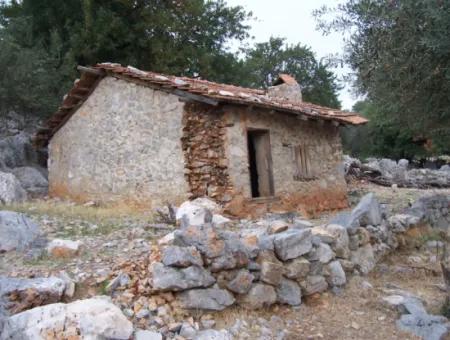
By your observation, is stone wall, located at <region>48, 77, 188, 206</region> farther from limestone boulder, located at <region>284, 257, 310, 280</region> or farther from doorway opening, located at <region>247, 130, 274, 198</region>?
limestone boulder, located at <region>284, 257, 310, 280</region>

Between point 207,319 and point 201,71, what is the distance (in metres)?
15.4

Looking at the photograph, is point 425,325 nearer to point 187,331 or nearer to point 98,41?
point 187,331

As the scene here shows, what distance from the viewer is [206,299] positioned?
181 inches

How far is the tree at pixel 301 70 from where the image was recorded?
3331cm

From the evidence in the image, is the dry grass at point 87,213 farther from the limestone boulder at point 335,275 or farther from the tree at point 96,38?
the tree at point 96,38

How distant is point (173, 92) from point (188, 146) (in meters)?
1.17

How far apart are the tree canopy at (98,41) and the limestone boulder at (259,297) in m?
12.1

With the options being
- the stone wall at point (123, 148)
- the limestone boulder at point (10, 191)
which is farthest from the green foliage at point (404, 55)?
the limestone boulder at point (10, 191)

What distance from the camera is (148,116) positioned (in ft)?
32.8

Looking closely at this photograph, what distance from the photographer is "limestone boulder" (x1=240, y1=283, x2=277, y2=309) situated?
4.87 m

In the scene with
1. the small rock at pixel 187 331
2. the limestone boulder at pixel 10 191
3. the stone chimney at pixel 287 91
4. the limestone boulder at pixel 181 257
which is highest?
the stone chimney at pixel 287 91

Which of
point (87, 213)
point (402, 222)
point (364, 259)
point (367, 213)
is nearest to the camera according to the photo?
point (364, 259)

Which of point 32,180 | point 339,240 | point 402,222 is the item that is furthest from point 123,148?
point 402,222

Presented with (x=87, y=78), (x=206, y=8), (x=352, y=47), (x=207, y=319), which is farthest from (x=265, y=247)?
(x=206, y=8)
